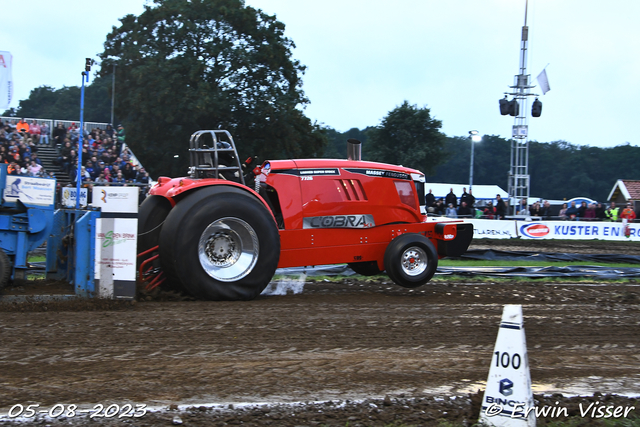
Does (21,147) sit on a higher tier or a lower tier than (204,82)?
lower

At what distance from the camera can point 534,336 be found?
248 inches

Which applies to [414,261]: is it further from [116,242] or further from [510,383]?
[510,383]

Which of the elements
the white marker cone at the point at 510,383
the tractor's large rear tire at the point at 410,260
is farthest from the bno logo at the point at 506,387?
the tractor's large rear tire at the point at 410,260

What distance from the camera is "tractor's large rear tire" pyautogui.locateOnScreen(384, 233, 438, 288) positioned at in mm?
8773

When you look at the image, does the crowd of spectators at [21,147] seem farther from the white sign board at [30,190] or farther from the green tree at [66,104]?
the green tree at [66,104]

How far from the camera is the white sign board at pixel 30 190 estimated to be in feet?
23.9

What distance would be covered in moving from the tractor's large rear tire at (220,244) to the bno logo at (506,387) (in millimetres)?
4368

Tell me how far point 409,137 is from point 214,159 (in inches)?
1545

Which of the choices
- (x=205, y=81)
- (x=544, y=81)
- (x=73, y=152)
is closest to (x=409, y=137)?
(x=544, y=81)

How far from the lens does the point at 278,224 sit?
8516 millimetres

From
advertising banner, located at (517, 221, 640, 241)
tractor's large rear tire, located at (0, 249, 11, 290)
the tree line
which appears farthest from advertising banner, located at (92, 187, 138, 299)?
the tree line

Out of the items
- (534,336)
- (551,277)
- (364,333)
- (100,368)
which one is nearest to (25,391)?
(100,368)

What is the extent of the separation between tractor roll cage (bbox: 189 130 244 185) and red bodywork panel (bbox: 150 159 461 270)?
0.30 metres

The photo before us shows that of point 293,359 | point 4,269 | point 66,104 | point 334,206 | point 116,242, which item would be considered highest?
point 66,104
